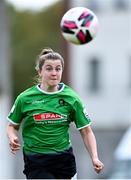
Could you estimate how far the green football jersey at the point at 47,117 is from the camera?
1124 cm

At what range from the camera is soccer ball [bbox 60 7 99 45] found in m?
12.6

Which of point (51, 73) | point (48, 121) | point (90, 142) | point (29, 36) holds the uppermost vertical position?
point (51, 73)

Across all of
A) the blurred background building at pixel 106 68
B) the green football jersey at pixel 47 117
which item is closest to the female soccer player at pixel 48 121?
the green football jersey at pixel 47 117

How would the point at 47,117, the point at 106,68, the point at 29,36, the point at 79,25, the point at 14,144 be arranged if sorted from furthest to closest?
the point at 29,36
the point at 106,68
the point at 79,25
the point at 47,117
the point at 14,144

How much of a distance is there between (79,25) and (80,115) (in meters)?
1.61

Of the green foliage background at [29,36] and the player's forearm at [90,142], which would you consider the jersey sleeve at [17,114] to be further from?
the green foliage background at [29,36]

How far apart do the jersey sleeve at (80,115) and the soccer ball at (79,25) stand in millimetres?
1484

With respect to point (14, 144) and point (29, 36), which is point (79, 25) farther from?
point (29, 36)

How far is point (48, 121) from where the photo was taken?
11.2 meters

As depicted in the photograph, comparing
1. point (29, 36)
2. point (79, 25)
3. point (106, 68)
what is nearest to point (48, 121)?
point (79, 25)

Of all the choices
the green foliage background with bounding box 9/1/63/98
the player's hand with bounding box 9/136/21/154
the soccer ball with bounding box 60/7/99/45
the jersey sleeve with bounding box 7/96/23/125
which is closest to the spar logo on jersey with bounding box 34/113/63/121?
the jersey sleeve with bounding box 7/96/23/125

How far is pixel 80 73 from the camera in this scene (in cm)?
4856

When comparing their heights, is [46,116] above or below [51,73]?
below

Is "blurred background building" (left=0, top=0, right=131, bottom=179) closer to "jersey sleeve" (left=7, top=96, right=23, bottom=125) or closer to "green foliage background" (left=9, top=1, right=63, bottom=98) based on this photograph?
"green foliage background" (left=9, top=1, right=63, bottom=98)
